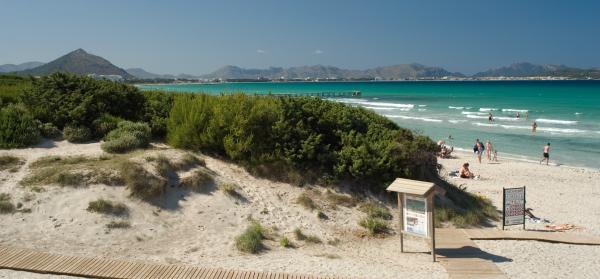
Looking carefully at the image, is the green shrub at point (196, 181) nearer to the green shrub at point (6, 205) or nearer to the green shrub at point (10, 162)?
the green shrub at point (6, 205)

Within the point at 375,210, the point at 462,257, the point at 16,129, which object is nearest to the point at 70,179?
the point at 16,129

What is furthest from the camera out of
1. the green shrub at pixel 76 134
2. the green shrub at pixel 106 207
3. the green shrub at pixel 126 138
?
the green shrub at pixel 76 134

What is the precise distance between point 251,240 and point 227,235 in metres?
0.69

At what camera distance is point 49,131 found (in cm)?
1293

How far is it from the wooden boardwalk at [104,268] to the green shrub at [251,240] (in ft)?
4.61

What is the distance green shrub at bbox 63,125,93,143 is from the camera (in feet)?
42.1

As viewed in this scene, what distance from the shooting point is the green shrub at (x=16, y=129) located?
11.9 metres

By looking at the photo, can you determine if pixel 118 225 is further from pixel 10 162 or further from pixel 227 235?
pixel 10 162

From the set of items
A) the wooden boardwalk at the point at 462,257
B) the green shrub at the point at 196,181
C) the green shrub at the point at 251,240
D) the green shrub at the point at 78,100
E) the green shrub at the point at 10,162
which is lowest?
the wooden boardwalk at the point at 462,257

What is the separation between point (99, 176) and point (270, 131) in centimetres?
430

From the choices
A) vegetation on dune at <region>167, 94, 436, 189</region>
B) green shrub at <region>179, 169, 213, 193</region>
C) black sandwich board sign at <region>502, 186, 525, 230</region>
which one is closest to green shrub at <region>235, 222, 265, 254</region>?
green shrub at <region>179, 169, 213, 193</region>

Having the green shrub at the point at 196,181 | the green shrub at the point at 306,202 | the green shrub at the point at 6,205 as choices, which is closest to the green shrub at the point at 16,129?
the green shrub at the point at 6,205

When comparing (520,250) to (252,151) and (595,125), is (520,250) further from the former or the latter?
(595,125)

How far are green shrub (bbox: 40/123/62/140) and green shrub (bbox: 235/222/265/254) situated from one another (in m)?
6.85
